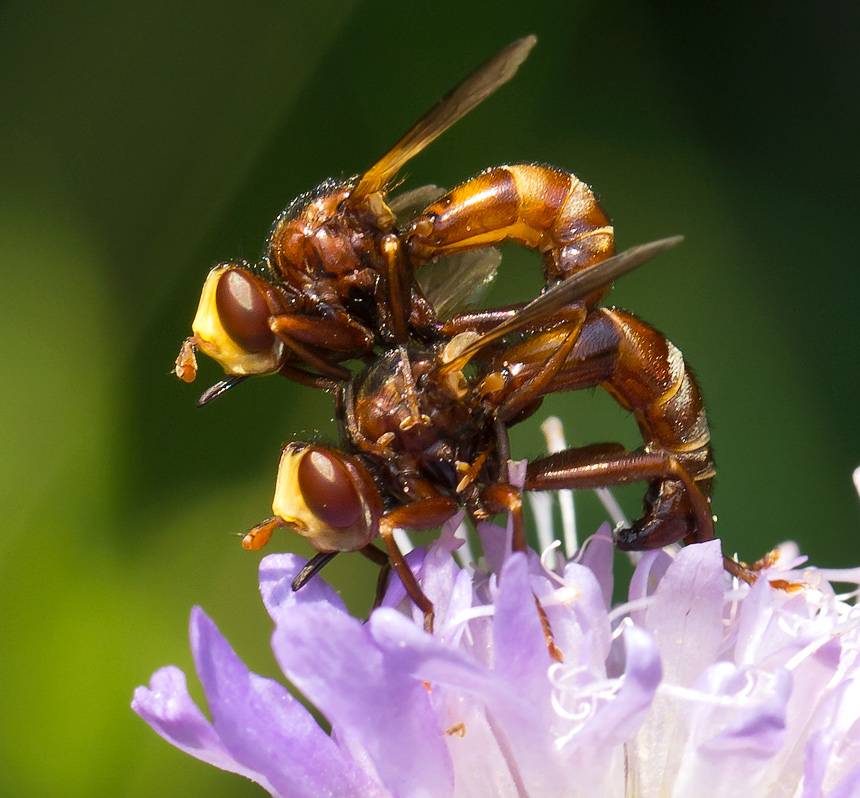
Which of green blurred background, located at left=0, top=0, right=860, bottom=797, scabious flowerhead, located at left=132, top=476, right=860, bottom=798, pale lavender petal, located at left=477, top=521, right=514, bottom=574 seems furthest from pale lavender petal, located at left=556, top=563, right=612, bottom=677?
green blurred background, located at left=0, top=0, right=860, bottom=797

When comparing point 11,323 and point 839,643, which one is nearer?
point 839,643

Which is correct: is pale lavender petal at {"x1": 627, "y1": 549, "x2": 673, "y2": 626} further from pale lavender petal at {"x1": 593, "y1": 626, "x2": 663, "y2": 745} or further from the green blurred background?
the green blurred background

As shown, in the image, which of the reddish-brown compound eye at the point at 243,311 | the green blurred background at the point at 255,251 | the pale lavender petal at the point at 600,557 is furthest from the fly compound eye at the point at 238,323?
the green blurred background at the point at 255,251

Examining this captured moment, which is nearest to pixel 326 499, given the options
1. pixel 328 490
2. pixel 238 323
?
pixel 328 490

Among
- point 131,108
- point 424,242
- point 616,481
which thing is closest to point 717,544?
point 616,481

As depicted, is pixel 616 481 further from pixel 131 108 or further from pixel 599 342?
pixel 131 108

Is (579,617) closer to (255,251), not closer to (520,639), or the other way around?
(520,639)

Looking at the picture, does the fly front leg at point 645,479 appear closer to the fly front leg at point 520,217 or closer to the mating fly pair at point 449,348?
the mating fly pair at point 449,348
